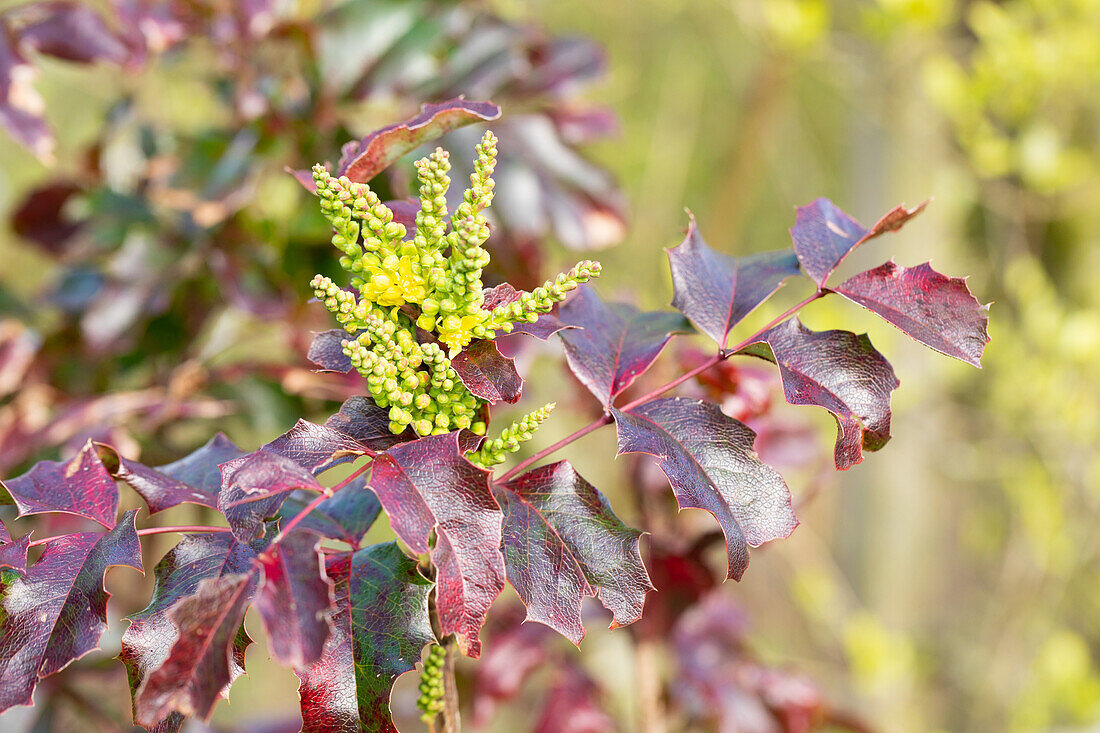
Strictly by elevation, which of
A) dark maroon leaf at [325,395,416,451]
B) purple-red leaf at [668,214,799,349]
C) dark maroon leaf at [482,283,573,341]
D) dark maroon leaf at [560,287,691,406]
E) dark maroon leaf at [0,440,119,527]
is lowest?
dark maroon leaf at [0,440,119,527]

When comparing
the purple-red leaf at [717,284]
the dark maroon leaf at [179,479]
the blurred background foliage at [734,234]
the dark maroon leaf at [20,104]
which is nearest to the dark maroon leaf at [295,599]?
the dark maroon leaf at [179,479]

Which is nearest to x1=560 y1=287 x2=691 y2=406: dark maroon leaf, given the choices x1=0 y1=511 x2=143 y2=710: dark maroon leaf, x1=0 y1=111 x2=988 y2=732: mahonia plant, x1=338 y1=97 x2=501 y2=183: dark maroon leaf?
x1=0 y1=111 x2=988 y2=732: mahonia plant

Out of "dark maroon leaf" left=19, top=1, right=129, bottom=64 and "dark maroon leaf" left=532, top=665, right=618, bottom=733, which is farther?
"dark maroon leaf" left=532, top=665, right=618, bottom=733

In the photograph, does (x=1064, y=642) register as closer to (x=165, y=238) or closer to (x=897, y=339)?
(x=897, y=339)

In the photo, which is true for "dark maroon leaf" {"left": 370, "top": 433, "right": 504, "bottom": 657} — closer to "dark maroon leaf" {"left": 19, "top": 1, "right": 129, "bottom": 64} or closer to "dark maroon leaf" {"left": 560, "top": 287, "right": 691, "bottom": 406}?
"dark maroon leaf" {"left": 560, "top": 287, "right": 691, "bottom": 406}

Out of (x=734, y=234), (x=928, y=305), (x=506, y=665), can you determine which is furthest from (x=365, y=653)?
(x=734, y=234)

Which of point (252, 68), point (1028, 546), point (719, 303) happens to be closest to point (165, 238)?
point (252, 68)

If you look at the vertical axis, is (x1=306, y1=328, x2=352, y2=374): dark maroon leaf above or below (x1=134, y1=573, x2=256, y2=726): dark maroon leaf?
above

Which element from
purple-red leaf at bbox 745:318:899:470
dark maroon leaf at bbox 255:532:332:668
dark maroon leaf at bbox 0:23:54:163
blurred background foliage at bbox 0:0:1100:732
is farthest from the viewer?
blurred background foliage at bbox 0:0:1100:732

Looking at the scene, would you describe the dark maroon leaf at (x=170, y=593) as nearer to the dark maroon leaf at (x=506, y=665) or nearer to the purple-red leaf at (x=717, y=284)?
the purple-red leaf at (x=717, y=284)
